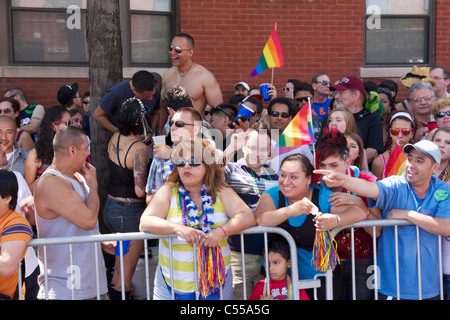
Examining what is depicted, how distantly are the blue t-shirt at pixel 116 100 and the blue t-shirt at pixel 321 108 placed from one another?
2.26 metres

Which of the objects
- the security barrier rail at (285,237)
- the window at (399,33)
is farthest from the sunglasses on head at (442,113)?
the window at (399,33)

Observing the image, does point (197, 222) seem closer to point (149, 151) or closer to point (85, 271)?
point (85, 271)

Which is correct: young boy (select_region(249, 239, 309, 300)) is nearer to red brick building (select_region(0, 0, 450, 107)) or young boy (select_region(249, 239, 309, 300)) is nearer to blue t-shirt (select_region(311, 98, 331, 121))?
blue t-shirt (select_region(311, 98, 331, 121))

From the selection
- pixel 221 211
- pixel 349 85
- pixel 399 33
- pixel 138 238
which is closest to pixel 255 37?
pixel 399 33

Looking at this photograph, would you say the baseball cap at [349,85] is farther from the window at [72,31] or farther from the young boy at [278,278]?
the window at [72,31]

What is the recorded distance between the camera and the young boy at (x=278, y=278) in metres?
3.90

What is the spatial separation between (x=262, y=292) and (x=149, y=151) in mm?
1698

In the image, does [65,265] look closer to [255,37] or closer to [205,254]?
[205,254]

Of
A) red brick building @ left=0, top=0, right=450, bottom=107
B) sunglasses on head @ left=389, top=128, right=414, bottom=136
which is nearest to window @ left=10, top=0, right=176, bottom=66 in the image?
red brick building @ left=0, top=0, right=450, bottom=107

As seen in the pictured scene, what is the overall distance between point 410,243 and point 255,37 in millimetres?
5644

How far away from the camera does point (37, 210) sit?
3.92 metres

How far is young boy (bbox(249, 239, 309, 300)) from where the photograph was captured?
12.8 feet
